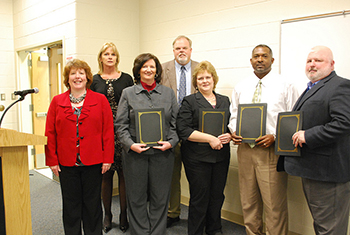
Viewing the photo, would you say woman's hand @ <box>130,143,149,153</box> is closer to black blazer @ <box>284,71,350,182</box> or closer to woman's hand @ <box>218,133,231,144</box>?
woman's hand @ <box>218,133,231,144</box>

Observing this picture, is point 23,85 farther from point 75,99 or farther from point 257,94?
point 257,94

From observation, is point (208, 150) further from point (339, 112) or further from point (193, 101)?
point (339, 112)

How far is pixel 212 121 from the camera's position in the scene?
2.48m

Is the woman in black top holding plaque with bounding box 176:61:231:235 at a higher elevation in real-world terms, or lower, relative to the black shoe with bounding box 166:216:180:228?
higher

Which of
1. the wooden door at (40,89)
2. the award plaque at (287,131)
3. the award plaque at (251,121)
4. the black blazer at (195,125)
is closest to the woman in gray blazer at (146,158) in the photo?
the black blazer at (195,125)

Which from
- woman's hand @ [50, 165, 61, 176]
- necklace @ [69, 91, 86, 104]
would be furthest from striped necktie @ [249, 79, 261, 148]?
woman's hand @ [50, 165, 61, 176]

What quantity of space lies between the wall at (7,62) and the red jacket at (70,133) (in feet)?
11.5

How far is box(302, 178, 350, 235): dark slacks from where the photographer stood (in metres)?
2.00

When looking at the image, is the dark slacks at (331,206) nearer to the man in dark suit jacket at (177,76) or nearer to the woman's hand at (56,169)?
the man in dark suit jacket at (177,76)

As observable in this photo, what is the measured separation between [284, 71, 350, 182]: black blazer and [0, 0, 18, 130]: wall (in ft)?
16.1

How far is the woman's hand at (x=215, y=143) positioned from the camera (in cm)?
243

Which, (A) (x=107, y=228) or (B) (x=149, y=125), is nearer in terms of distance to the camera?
(B) (x=149, y=125)

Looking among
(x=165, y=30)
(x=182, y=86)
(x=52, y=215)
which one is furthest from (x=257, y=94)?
(x=52, y=215)

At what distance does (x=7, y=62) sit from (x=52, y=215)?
3.17 metres
